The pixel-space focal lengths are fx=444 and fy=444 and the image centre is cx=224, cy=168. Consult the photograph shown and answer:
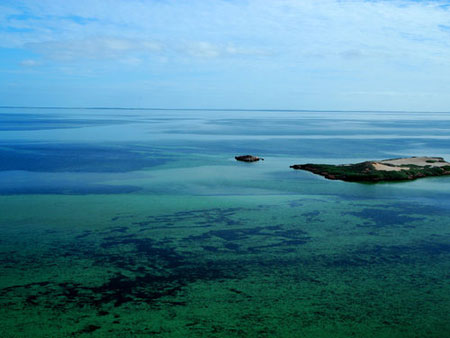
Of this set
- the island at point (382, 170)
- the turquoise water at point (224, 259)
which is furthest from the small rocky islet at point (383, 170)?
the turquoise water at point (224, 259)

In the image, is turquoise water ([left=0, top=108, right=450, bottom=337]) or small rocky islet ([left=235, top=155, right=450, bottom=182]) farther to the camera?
small rocky islet ([left=235, top=155, right=450, bottom=182])

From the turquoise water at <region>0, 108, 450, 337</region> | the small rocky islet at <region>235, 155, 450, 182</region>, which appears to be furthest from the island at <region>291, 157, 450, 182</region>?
the turquoise water at <region>0, 108, 450, 337</region>

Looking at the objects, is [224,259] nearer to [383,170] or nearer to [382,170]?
[382,170]

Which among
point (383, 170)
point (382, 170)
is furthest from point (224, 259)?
point (383, 170)

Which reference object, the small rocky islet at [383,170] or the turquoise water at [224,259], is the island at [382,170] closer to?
the small rocky islet at [383,170]

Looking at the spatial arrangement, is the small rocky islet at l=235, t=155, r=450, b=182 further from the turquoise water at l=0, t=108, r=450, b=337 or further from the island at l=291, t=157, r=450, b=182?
the turquoise water at l=0, t=108, r=450, b=337

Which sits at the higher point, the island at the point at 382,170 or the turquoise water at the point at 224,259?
the island at the point at 382,170

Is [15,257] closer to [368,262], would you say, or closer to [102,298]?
[102,298]
